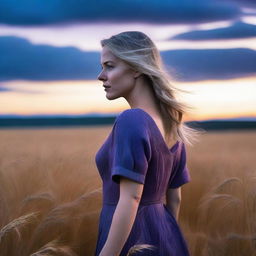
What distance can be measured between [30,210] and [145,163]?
86 cm

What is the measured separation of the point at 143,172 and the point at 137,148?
0.05m

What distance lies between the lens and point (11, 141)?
7.83 ft

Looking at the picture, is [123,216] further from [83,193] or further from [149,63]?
[83,193]

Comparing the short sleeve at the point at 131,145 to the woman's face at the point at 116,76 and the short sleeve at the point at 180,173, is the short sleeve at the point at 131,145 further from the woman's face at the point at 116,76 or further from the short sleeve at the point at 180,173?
the short sleeve at the point at 180,173

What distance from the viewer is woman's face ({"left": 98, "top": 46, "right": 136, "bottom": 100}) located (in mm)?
1234

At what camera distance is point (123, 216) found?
114 cm

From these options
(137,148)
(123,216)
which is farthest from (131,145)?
(123,216)

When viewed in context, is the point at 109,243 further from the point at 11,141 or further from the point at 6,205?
the point at 11,141

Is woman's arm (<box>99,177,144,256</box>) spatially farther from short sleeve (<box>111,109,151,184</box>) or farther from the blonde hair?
the blonde hair

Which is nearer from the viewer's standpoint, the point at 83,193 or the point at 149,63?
the point at 149,63

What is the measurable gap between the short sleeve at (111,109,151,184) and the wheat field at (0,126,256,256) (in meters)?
0.49

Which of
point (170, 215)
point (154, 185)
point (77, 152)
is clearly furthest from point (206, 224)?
point (154, 185)

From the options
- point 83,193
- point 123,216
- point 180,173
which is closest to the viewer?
point 123,216

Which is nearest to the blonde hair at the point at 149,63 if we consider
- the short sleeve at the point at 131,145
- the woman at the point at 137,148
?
the woman at the point at 137,148
